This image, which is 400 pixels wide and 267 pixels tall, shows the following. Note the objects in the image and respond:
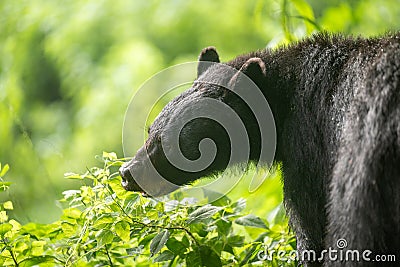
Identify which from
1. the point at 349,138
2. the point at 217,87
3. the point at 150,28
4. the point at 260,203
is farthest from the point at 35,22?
the point at 349,138

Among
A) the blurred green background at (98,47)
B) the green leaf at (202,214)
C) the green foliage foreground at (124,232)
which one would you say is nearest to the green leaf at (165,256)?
the green foliage foreground at (124,232)

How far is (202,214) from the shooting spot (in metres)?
2.09

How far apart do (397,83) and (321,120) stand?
0.30m

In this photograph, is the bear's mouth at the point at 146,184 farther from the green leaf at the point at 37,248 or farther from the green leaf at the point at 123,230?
the green leaf at the point at 37,248

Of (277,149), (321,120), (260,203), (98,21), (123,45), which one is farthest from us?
(98,21)

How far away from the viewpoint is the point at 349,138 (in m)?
1.86

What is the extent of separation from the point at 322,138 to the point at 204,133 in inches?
16.0

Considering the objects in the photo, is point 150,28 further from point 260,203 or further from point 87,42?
point 260,203

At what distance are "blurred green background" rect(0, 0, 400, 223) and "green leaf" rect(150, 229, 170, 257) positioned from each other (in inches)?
126

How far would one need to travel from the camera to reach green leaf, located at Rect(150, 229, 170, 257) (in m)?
1.98

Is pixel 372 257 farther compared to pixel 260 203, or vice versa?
pixel 260 203

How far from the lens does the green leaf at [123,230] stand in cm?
198

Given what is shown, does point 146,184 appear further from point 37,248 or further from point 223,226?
point 37,248

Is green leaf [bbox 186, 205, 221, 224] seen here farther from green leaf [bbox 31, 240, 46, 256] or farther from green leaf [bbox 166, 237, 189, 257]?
green leaf [bbox 31, 240, 46, 256]
